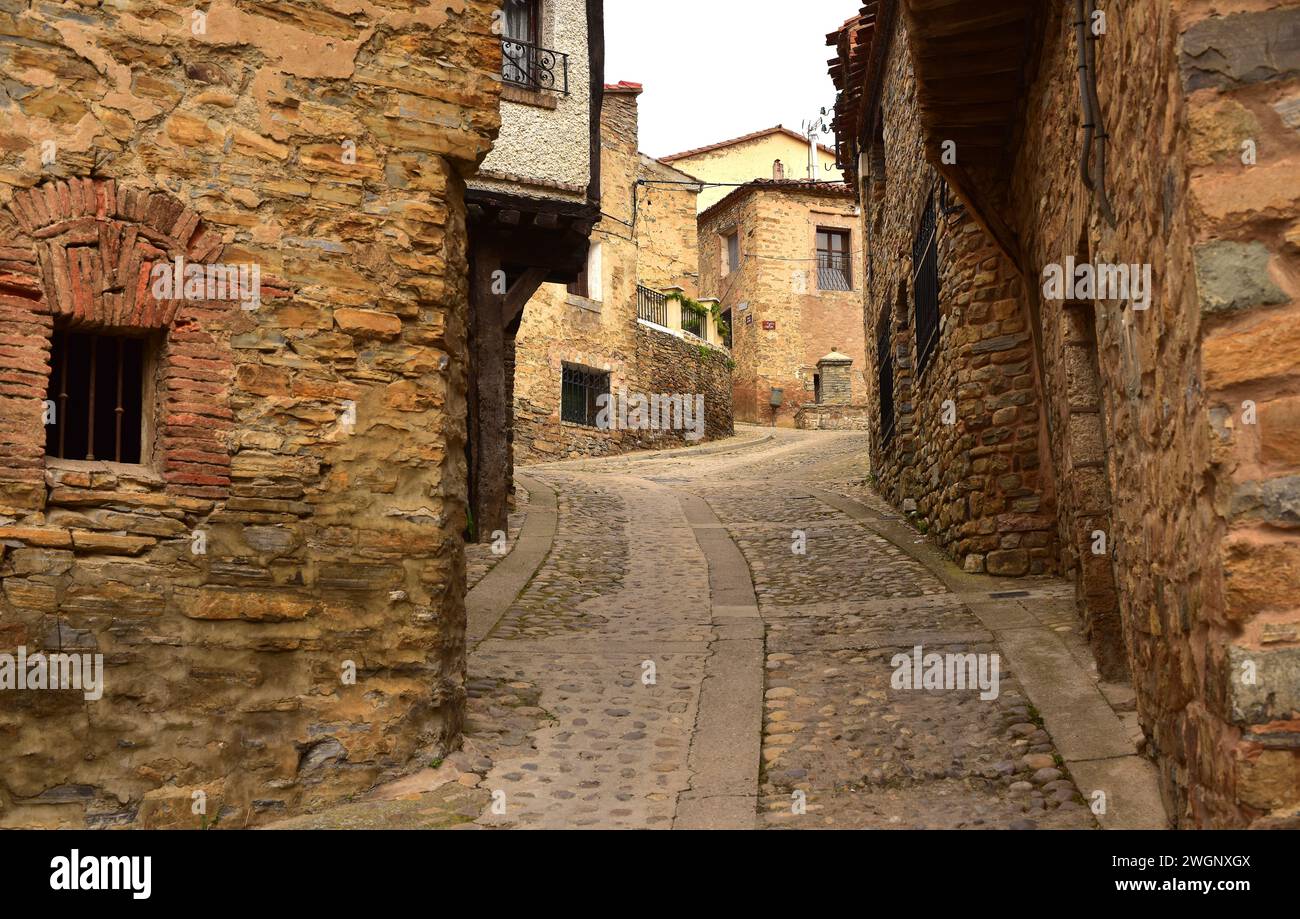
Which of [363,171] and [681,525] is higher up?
[363,171]

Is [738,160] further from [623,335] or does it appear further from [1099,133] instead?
[1099,133]

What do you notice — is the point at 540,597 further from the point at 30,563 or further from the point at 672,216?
the point at 672,216

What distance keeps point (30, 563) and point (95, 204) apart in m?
1.48

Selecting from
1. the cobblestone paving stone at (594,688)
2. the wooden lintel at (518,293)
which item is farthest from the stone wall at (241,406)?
the wooden lintel at (518,293)

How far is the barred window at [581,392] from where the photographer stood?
68.6 feet

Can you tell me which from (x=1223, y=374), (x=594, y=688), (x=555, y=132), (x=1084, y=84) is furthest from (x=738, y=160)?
(x=1223, y=374)

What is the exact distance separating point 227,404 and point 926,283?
691 centimetres

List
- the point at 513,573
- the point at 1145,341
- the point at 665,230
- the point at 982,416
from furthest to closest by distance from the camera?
1. the point at 665,230
2. the point at 513,573
3. the point at 982,416
4. the point at 1145,341

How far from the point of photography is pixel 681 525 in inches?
475

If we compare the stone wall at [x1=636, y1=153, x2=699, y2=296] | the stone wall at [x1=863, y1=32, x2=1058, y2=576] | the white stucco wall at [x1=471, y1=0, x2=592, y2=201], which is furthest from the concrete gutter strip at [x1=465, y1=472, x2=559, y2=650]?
the stone wall at [x1=636, y1=153, x2=699, y2=296]

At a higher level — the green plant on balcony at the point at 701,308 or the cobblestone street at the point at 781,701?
the green plant on balcony at the point at 701,308

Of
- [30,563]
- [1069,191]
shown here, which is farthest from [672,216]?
[30,563]

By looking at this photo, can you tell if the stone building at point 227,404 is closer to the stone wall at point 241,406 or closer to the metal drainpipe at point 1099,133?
the stone wall at point 241,406

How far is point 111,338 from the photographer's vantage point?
15.6ft
